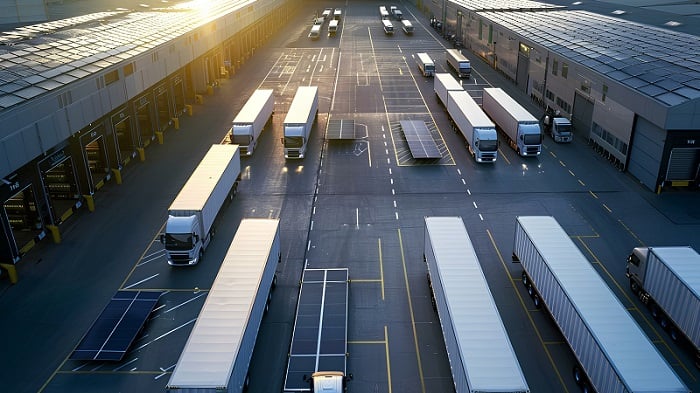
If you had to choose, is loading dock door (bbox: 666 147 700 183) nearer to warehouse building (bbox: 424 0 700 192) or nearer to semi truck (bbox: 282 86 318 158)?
warehouse building (bbox: 424 0 700 192)

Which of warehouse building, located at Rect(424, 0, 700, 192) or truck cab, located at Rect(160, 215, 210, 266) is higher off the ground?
warehouse building, located at Rect(424, 0, 700, 192)

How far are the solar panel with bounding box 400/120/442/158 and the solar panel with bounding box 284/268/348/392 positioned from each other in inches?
850

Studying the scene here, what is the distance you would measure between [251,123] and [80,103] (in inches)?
623

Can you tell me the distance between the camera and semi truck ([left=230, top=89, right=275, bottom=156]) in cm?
5066

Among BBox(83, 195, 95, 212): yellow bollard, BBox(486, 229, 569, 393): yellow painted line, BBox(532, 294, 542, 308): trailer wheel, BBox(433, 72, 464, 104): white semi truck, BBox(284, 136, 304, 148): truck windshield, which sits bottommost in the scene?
BBox(486, 229, 569, 393): yellow painted line

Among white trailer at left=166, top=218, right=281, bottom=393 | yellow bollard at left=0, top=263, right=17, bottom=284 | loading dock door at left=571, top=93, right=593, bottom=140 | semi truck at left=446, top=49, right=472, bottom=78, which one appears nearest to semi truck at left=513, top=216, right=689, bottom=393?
white trailer at left=166, top=218, right=281, bottom=393

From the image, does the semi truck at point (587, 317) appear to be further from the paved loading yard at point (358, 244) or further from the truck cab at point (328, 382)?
the truck cab at point (328, 382)

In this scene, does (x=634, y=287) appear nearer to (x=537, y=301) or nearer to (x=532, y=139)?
(x=537, y=301)

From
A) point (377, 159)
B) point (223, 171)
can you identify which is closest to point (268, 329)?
point (223, 171)

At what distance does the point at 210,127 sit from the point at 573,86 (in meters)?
41.1

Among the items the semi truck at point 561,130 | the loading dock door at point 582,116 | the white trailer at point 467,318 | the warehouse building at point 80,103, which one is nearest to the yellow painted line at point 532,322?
the white trailer at point 467,318

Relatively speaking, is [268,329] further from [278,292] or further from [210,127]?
[210,127]

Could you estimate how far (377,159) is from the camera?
167 ft

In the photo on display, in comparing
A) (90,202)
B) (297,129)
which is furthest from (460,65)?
(90,202)
